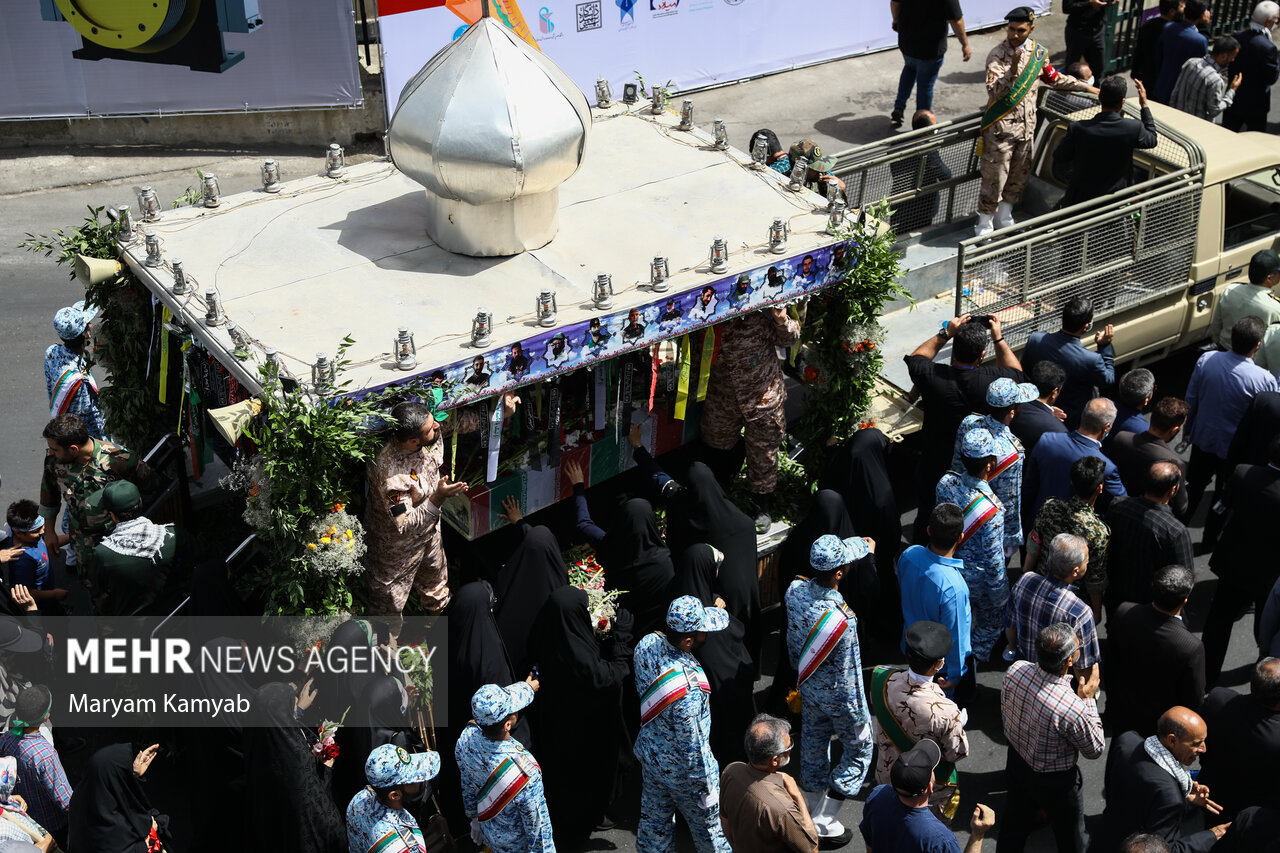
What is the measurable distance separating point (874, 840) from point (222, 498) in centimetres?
515

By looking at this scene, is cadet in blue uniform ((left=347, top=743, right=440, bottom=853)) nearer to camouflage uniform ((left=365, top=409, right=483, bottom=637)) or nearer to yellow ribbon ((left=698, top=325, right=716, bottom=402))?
camouflage uniform ((left=365, top=409, right=483, bottom=637))

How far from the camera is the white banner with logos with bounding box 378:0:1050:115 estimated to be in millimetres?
14492

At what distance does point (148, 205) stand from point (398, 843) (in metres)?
4.44

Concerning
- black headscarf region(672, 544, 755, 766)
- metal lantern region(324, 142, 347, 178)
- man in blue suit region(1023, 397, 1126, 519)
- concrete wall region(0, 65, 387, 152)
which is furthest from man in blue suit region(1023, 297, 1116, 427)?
concrete wall region(0, 65, 387, 152)

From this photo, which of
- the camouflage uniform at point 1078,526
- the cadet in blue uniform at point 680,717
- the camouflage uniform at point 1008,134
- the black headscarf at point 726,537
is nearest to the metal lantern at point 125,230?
the black headscarf at point 726,537

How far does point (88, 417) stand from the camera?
9.34 m

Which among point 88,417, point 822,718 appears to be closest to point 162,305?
point 88,417

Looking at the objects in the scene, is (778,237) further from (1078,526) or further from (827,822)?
(827,822)

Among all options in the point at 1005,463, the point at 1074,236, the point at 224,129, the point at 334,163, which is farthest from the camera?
the point at 224,129

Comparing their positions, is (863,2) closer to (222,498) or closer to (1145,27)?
(1145,27)

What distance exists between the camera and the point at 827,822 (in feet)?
25.8

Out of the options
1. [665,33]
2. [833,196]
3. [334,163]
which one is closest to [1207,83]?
[665,33]

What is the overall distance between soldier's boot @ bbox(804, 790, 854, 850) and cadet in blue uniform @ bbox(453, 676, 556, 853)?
1.74 meters

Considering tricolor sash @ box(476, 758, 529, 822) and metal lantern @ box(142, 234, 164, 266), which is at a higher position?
metal lantern @ box(142, 234, 164, 266)
